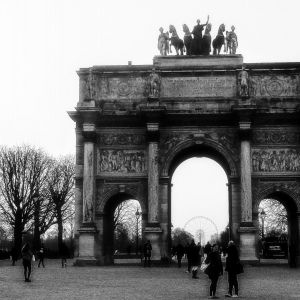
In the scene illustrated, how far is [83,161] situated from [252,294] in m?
20.1

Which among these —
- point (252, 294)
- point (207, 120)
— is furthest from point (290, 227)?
point (252, 294)

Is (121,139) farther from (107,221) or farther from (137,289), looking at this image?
(137,289)

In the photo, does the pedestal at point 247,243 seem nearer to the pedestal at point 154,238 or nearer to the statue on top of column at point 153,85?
the pedestal at point 154,238

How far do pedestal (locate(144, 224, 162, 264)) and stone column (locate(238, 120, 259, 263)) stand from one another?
13.4 ft

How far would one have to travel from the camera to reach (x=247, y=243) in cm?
3350

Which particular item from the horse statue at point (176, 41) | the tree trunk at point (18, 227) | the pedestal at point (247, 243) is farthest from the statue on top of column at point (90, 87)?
the tree trunk at point (18, 227)

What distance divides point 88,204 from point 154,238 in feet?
12.5

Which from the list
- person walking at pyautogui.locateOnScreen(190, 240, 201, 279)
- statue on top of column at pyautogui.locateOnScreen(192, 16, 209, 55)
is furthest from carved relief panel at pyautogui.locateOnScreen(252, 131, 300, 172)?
person walking at pyautogui.locateOnScreen(190, 240, 201, 279)

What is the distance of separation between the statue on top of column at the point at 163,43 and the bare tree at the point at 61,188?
21.4m

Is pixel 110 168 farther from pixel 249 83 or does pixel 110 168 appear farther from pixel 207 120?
pixel 249 83

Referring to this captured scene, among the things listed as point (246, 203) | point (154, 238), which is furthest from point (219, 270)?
point (246, 203)

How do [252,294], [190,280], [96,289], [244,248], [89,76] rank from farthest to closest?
[89,76] → [244,248] → [190,280] → [96,289] → [252,294]

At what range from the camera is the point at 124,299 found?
48.8 feet

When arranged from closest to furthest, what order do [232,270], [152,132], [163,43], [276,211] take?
[232,270], [152,132], [163,43], [276,211]
